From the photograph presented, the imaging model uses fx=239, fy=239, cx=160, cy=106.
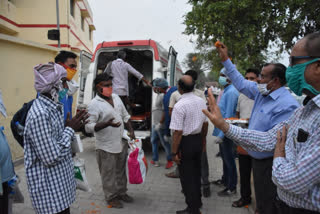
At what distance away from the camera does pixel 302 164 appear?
1.16 m

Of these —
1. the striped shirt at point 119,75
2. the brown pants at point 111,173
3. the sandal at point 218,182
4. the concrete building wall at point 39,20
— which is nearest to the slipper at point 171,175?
the sandal at point 218,182

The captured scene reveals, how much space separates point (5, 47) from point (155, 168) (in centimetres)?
425

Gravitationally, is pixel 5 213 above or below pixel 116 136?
below

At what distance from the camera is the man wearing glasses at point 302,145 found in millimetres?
1163

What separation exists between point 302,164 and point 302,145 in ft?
0.45

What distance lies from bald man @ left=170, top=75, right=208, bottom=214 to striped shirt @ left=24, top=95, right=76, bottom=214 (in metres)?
1.33

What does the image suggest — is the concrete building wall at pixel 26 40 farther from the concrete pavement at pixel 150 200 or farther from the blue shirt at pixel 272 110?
the blue shirt at pixel 272 110

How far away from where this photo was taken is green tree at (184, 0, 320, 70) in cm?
693

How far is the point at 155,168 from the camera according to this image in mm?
5113

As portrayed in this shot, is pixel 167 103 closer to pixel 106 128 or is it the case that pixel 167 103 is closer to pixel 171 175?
pixel 171 175

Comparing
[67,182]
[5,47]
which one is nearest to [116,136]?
[67,182]

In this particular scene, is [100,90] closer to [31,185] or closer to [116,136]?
[116,136]

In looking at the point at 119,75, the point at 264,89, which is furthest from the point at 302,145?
the point at 119,75

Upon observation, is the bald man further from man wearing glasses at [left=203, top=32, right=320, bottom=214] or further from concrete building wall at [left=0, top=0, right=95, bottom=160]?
concrete building wall at [left=0, top=0, right=95, bottom=160]
